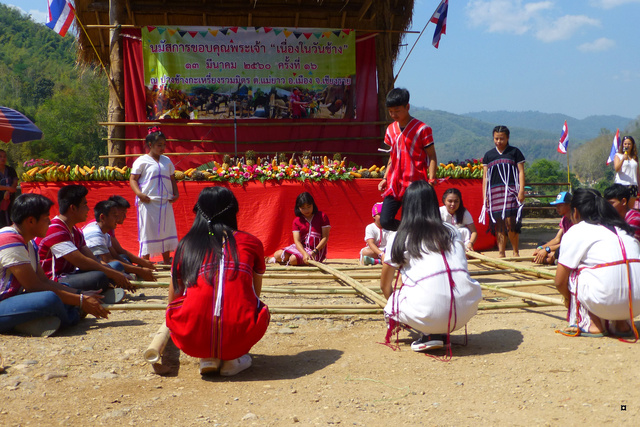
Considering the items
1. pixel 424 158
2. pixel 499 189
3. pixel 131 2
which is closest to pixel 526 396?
pixel 424 158

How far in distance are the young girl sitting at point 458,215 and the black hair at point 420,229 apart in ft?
10.7

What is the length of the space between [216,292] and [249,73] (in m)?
7.86

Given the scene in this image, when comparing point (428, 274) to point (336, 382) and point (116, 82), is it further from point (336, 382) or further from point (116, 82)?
point (116, 82)

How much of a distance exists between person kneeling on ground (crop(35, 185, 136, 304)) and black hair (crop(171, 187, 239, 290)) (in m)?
1.65

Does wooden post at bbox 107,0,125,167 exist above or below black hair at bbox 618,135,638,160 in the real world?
above

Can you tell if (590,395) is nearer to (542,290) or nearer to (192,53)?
(542,290)

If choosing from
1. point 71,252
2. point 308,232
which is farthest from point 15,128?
point 308,232

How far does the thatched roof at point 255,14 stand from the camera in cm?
1033

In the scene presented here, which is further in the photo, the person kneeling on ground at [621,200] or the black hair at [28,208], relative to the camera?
the person kneeling on ground at [621,200]

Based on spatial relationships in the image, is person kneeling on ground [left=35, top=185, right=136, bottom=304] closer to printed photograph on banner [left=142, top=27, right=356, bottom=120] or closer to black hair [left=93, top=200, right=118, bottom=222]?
black hair [left=93, top=200, right=118, bottom=222]

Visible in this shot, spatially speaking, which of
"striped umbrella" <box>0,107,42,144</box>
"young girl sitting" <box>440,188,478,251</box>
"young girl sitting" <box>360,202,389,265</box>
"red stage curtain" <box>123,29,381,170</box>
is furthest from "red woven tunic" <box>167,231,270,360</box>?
"red stage curtain" <box>123,29,381,170</box>

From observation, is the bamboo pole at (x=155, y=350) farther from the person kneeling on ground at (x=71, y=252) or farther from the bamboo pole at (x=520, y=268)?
the bamboo pole at (x=520, y=268)

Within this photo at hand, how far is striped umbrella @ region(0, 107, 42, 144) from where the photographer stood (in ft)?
23.3

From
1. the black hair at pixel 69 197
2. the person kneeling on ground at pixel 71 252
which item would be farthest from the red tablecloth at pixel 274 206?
the black hair at pixel 69 197
